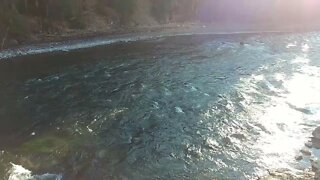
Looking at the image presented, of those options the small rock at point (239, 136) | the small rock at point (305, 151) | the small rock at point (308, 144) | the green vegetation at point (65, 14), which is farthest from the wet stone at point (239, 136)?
the green vegetation at point (65, 14)

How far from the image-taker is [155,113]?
72.0 feet

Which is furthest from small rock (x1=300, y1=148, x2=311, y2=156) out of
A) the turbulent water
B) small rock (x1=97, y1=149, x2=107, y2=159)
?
small rock (x1=97, y1=149, x2=107, y2=159)

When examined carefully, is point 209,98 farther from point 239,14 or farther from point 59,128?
point 239,14

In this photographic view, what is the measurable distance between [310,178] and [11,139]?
1290 cm

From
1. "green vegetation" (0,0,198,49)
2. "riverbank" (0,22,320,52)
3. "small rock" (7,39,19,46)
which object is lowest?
"riverbank" (0,22,320,52)

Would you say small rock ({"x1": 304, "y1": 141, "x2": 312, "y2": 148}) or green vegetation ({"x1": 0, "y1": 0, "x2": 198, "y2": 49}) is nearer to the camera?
small rock ({"x1": 304, "y1": 141, "x2": 312, "y2": 148})

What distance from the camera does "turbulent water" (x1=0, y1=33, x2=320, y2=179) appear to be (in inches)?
638

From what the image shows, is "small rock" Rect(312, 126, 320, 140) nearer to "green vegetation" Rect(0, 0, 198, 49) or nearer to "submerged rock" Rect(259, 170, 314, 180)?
"submerged rock" Rect(259, 170, 314, 180)

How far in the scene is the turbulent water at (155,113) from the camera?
1620 centimetres

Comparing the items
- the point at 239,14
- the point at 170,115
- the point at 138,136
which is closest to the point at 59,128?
the point at 138,136

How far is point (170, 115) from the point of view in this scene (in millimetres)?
21797

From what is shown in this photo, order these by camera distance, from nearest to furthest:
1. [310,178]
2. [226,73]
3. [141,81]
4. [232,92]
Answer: [310,178] < [232,92] < [141,81] < [226,73]

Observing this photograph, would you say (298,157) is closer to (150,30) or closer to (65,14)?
(65,14)

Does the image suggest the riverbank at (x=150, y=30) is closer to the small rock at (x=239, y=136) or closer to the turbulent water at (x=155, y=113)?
the turbulent water at (x=155, y=113)
